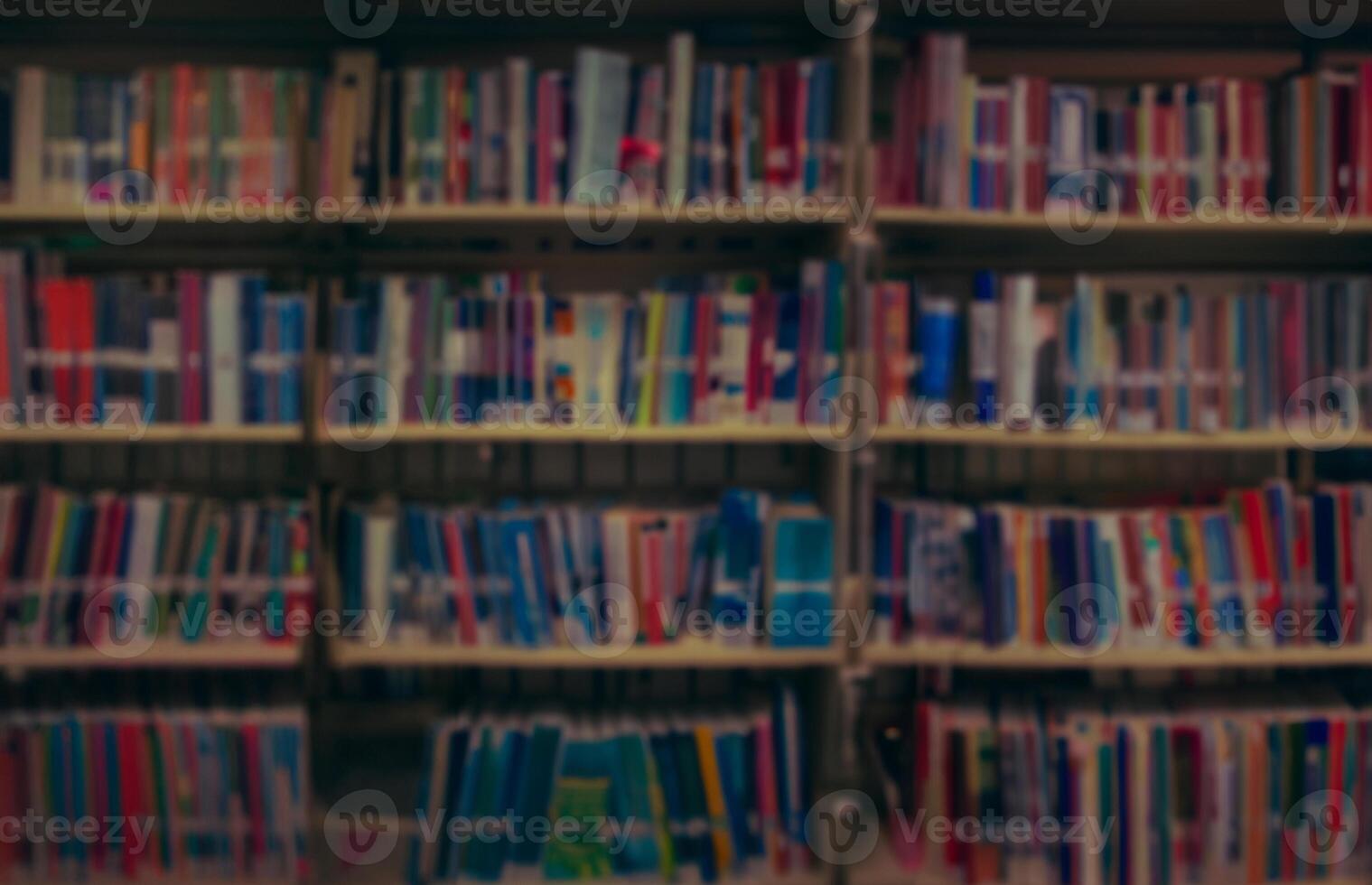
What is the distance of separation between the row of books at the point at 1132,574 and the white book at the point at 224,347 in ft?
4.18

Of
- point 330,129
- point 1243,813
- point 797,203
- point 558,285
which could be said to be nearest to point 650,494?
point 558,285

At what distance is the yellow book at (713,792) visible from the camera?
1.98 metres

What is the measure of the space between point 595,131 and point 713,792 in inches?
51.1

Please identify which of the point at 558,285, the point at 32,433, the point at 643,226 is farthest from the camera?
the point at 558,285

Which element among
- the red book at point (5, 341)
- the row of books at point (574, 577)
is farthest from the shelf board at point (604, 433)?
the red book at point (5, 341)

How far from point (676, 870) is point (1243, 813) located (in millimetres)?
1111

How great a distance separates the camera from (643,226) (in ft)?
7.03

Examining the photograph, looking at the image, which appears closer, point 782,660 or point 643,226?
point 782,660

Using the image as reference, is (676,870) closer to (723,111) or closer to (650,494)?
(650,494)

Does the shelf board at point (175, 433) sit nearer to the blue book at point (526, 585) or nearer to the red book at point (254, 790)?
the blue book at point (526, 585)

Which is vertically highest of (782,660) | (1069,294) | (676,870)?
(1069,294)

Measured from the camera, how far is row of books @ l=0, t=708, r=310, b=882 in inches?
77.0

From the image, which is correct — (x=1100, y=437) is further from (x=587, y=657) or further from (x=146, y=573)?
(x=146, y=573)

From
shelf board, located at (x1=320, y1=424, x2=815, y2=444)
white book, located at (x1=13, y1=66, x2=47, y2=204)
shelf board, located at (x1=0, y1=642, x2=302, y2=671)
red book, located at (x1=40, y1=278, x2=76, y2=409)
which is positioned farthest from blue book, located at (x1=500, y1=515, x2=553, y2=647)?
white book, located at (x1=13, y1=66, x2=47, y2=204)
